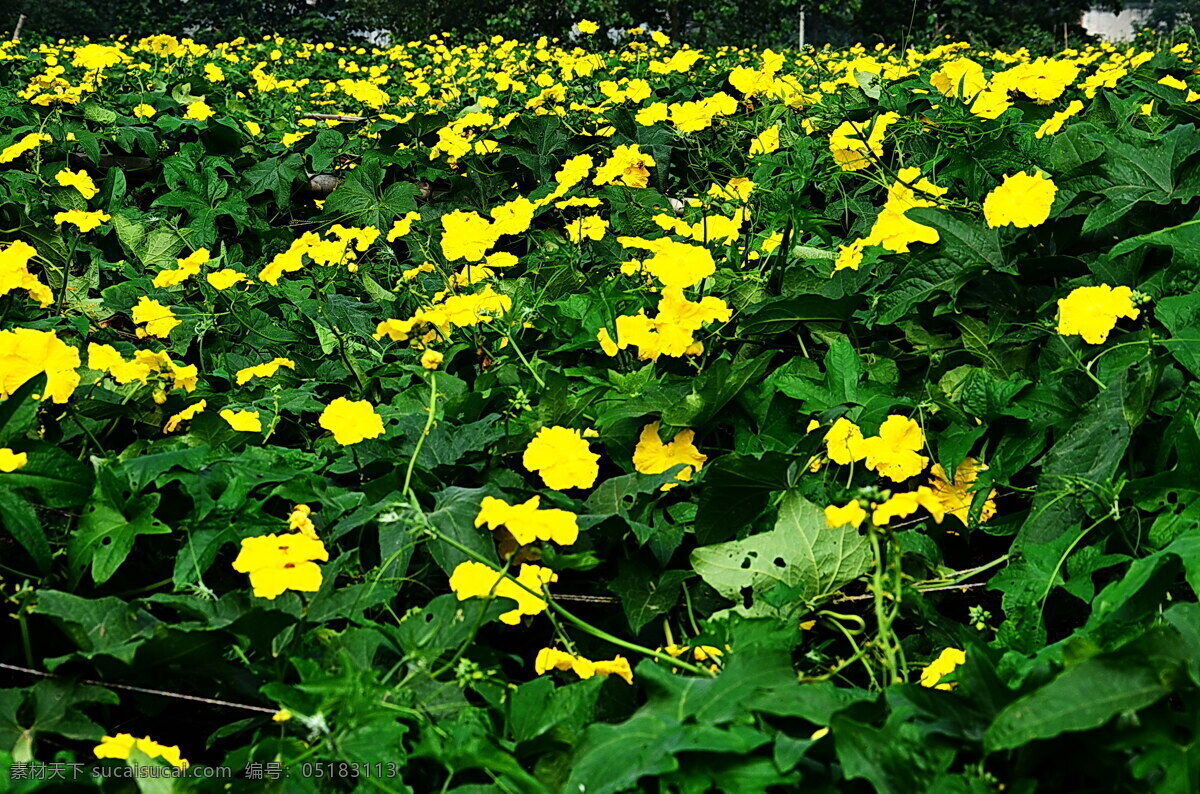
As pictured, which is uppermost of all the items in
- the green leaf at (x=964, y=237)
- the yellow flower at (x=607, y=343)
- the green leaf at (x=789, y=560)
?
the green leaf at (x=964, y=237)

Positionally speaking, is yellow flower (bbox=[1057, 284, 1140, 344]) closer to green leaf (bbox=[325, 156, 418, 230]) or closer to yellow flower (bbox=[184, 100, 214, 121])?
green leaf (bbox=[325, 156, 418, 230])

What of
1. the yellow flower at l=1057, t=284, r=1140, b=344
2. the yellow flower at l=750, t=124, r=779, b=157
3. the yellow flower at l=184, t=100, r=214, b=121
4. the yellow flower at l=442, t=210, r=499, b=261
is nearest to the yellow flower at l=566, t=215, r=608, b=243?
the yellow flower at l=442, t=210, r=499, b=261

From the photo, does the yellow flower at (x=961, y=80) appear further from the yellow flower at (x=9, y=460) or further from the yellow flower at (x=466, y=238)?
the yellow flower at (x=9, y=460)

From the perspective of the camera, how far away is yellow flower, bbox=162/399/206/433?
1.96m

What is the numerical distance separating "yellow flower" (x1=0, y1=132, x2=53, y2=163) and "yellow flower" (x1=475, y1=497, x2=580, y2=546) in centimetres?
259

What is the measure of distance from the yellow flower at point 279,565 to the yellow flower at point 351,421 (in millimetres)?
332

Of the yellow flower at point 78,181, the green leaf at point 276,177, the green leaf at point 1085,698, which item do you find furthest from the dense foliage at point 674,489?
the green leaf at point 276,177

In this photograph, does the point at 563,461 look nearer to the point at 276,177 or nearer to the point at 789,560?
the point at 789,560

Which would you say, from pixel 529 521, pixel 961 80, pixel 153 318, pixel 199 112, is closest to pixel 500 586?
pixel 529 521

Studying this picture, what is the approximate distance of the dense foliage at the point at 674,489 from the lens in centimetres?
111

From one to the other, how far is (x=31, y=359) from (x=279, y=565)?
61 cm

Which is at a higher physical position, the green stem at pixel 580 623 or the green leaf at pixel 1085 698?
the green leaf at pixel 1085 698

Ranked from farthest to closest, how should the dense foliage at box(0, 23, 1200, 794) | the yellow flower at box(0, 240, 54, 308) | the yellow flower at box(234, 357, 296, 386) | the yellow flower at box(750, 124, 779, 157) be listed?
1. the yellow flower at box(750, 124, 779, 157)
2. the yellow flower at box(234, 357, 296, 386)
3. the yellow flower at box(0, 240, 54, 308)
4. the dense foliage at box(0, 23, 1200, 794)

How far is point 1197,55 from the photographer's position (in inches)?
190
